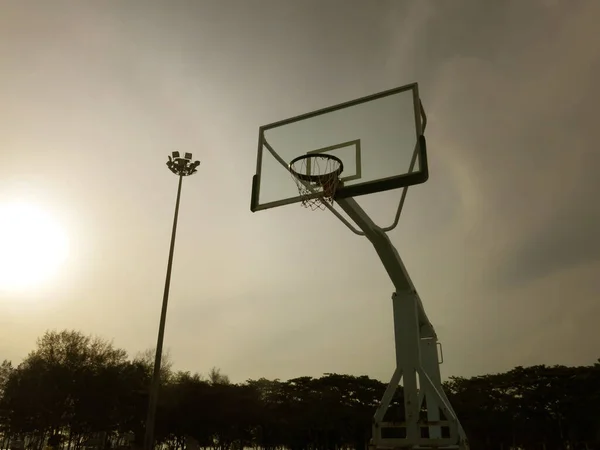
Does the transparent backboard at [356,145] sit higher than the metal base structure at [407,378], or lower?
higher

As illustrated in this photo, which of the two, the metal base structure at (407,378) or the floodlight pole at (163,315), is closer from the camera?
the metal base structure at (407,378)

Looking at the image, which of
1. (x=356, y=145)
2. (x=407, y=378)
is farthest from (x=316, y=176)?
(x=407, y=378)

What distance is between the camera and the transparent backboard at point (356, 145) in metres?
8.12

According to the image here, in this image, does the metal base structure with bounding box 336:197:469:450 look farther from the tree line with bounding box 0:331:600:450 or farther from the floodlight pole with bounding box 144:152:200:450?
the tree line with bounding box 0:331:600:450

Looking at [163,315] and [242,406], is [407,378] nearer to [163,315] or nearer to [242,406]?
[163,315]

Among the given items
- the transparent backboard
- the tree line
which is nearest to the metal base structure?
the transparent backboard

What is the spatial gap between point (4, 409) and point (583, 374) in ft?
139

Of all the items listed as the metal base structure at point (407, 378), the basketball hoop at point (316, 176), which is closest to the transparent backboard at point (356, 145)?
the basketball hoop at point (316, 176)

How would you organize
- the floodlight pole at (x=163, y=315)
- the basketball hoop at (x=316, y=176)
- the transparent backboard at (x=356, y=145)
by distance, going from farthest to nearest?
1. the floodlight pole at (x=163, y=315)
2. the basketball hoop at (x=316, y=176)
3. the transparent backboard at (x=356, y=145)

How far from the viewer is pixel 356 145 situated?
346 inches

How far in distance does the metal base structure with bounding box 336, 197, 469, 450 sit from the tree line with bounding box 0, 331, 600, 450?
25.3 meters

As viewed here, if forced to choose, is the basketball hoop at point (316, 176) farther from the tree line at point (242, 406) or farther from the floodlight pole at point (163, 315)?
the tree line at point (242, 406)

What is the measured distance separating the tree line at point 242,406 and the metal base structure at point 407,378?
2525 centimetres

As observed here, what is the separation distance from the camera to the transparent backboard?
320 inches
